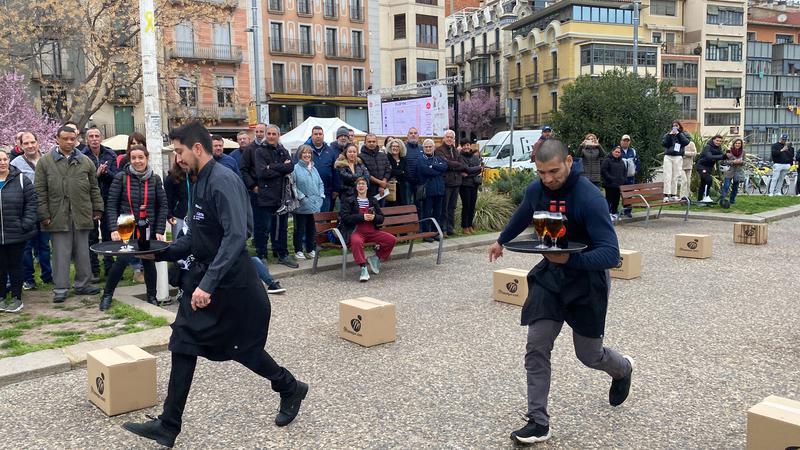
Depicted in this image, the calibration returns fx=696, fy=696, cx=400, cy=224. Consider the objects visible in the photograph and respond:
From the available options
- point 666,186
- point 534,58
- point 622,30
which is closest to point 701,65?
point 622,30

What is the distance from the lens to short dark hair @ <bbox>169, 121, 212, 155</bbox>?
389 cm

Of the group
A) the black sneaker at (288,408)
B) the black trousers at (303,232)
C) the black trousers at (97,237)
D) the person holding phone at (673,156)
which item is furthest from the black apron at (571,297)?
the person holding phone at (673,156)

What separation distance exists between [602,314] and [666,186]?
44.4 ft

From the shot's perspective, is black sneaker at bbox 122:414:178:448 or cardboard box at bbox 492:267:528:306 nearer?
black sneaker at bbox 122:414:178:448

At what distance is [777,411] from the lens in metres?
3.50

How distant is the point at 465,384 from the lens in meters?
4.98

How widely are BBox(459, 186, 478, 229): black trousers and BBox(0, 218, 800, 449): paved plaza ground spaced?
189 inches

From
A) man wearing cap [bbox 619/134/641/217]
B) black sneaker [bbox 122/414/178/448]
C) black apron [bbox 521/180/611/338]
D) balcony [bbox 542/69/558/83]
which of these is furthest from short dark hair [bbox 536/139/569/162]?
balcony [bbox 542/69/558/83]

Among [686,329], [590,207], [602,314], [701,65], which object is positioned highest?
[701,65]

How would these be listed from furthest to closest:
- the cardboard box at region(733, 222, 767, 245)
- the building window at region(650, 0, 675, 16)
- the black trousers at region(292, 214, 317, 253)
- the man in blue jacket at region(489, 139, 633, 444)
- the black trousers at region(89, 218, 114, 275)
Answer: the building window at region(650, 0, 675, 16)
the cardboard box at region(733, 222, 767, 245)
the black trousers at region(292, 214, 317, 253)
the black trousers at region(89, 218, 114, 275)
the man in blue jacket at region(489, 139, 633, 444)

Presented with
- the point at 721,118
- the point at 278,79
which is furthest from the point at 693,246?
the point at 721,118

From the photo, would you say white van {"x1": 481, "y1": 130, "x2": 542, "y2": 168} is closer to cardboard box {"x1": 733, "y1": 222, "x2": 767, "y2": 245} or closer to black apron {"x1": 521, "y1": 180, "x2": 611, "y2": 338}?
cardboard box {"x1": 733, "y1": 222, "x2": 767, "y2": 245}

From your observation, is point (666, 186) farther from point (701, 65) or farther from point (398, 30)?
point (701, 65)

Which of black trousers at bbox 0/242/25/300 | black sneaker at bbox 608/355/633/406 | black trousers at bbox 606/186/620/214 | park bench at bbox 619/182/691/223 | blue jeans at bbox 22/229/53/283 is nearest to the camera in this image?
black sneaker at bbox 608/355/633/406
